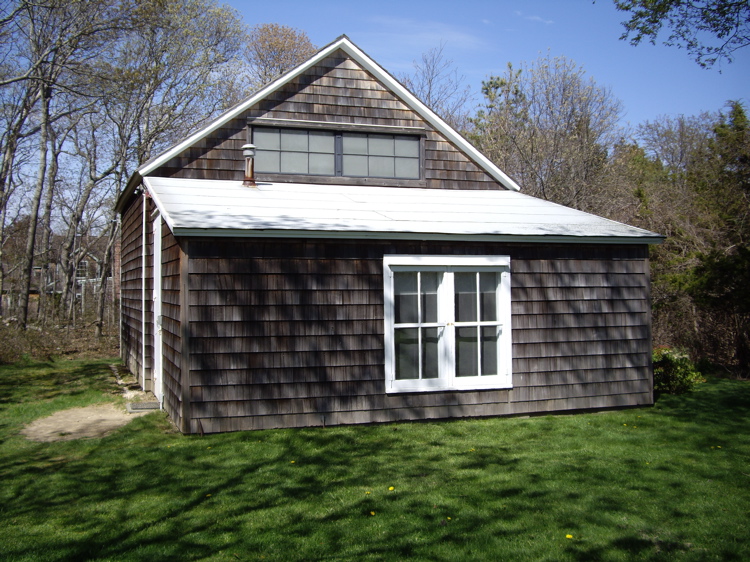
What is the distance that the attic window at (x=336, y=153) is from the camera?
1134 centimetres

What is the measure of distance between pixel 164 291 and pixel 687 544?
7.30 meters

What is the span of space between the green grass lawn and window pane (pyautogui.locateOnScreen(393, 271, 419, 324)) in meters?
1.41

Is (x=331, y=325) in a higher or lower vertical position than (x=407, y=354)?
higher

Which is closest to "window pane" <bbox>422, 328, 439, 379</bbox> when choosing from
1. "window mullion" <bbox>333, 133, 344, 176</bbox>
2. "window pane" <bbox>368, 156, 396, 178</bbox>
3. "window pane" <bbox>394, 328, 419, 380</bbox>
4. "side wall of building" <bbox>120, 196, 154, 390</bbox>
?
"window pane" <bbox>394, 328, 419, 380</bbox>

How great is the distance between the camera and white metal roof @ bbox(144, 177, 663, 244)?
27.2ft

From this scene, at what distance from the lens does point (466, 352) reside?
920cm

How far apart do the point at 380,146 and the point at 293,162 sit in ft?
5.25

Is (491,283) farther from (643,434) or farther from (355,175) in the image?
(355,175)

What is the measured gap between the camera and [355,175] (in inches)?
461

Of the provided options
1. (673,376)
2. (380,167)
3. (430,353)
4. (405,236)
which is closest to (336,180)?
(380,167)

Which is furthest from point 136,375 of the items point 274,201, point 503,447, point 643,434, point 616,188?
point 616,188

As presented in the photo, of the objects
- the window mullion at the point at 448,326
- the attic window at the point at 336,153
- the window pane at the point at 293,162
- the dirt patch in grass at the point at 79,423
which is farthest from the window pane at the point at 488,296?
the dirt patch in grass at the point at 79,423

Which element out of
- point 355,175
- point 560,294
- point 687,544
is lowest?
point 687,544

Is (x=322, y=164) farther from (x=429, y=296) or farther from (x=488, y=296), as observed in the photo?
(x=488, y=296)
